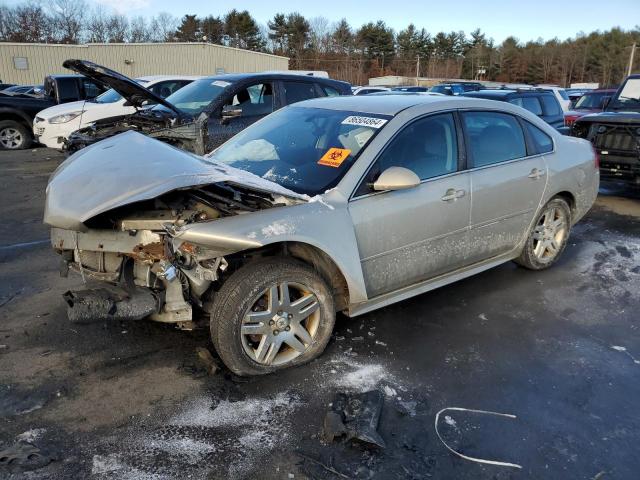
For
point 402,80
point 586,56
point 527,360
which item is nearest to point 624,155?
point 527,360

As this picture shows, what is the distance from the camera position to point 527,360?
336 cm

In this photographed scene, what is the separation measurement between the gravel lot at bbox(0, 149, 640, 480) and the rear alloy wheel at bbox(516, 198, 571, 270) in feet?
1.35

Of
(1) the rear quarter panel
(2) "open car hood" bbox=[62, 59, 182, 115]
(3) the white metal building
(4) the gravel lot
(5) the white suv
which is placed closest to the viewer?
(4) the gravel lot

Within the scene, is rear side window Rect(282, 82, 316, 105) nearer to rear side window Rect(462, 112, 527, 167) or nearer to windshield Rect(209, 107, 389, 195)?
windshield Rect(209, 107, 389, 195)

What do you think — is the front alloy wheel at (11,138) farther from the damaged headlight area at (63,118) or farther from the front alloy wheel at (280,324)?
the front alloy wheel at (280,324)

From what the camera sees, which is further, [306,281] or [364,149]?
[364,149]

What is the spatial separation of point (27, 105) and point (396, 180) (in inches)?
492

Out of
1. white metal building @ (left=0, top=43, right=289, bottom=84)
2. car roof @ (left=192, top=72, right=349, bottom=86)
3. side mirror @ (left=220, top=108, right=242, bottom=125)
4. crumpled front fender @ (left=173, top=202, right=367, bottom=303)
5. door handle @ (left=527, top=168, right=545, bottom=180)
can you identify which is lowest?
crumpled front fender @ (left=173, top=202, right=367, bottom=303)

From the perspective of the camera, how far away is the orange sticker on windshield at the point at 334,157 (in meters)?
3.42

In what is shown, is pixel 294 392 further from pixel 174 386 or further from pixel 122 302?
pixel 122 302

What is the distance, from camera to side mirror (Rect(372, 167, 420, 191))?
321 cm

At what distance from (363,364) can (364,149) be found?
144 centimetres

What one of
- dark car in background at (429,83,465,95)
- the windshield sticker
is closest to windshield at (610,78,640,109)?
the windshield sticker

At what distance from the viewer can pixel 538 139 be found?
14.9 ft
